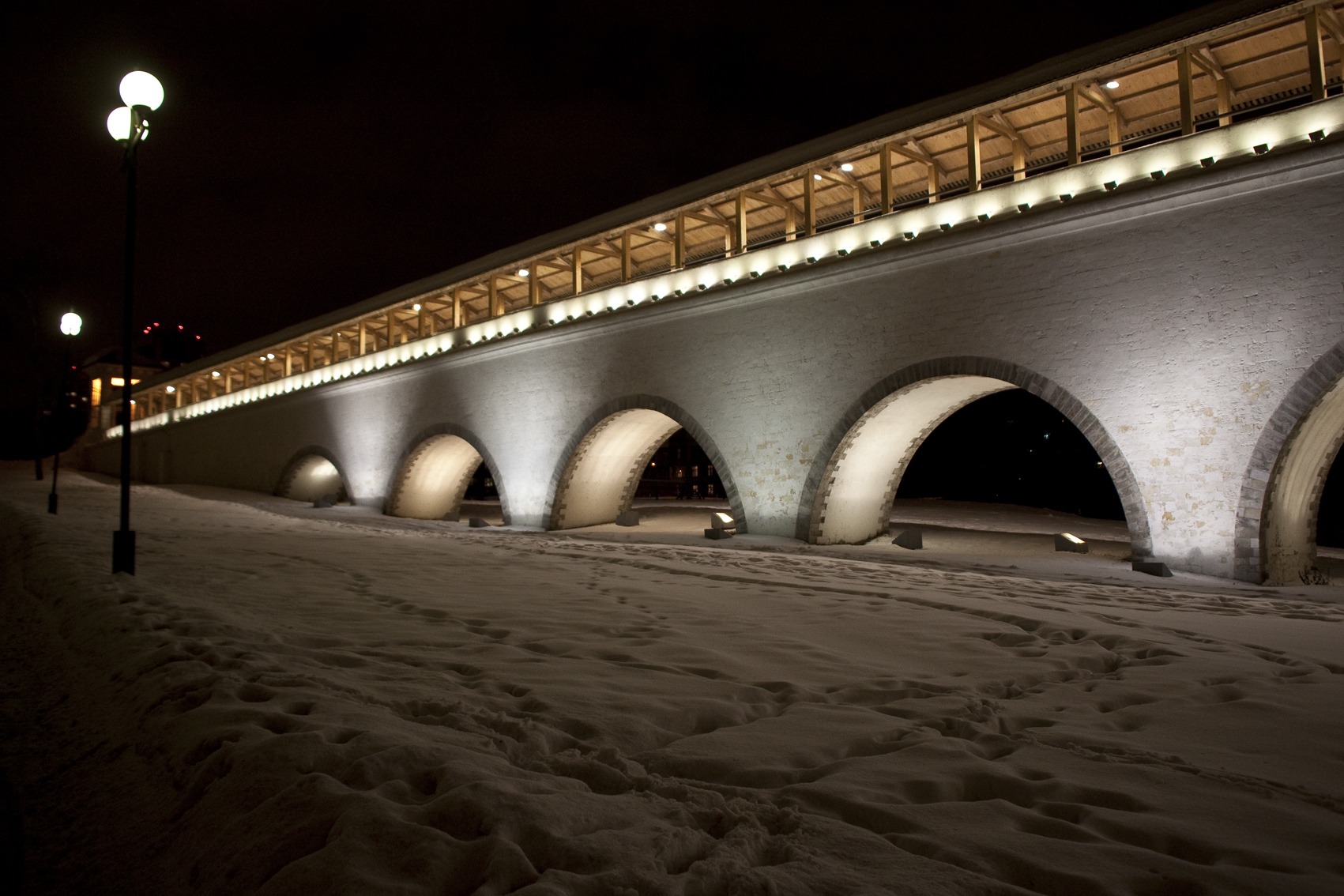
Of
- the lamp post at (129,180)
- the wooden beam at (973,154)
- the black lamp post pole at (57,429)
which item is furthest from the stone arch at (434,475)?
the wooden beam at (973,154)

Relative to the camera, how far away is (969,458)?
32.3 m

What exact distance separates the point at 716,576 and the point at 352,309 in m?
18.7

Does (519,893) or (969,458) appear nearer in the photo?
(519,893)

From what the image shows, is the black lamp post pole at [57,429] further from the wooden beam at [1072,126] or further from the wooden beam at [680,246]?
the wooden beam at [1072,126]

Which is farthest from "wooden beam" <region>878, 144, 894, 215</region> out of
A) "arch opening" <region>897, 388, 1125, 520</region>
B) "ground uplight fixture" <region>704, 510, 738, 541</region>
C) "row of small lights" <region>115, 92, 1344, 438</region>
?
"arch opening" <region>897, 388, 1125, 520</region>

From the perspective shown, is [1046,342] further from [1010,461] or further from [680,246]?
[1010,461]

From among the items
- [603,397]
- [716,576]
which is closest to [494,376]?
[603,397]


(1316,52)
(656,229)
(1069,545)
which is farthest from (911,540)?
(1316,52)

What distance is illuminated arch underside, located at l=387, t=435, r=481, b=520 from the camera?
21.2 m

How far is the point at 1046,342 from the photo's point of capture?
10.4 meters

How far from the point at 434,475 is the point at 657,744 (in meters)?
20.2

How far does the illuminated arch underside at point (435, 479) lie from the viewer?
2117cm

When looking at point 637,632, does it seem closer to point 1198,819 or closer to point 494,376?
point 1198,819

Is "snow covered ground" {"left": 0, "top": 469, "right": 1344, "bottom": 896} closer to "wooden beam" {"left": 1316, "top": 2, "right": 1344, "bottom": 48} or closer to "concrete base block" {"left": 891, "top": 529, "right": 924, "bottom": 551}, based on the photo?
"concrete base block" {"left": 891, "top": 529, "right": 924, "bottom": 551}
